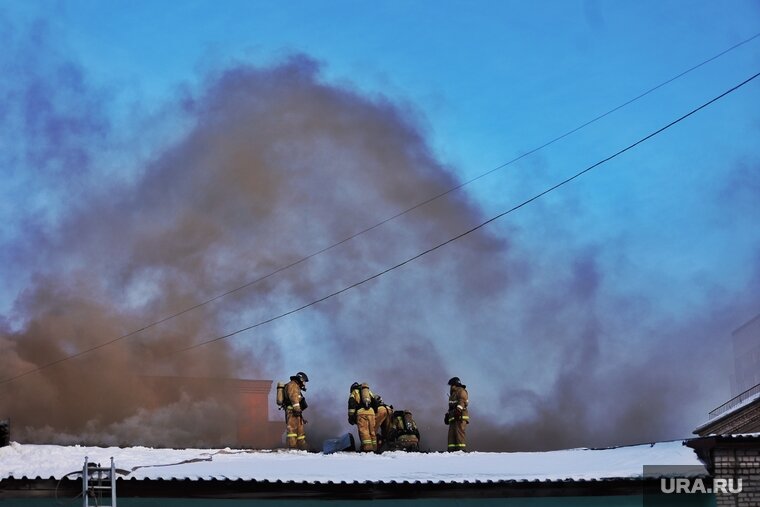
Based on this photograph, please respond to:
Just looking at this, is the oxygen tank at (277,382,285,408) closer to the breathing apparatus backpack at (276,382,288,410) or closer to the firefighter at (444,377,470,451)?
the breathing apparatus backpack at (276,382,288,410)

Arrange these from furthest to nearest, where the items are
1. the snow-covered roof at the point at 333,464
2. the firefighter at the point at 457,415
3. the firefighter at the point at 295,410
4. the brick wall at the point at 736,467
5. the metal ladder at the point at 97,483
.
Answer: the firefighter at the point at 457,415
the firefighter at the point at 295,410
the brick wall at the point at 736,467
the snow-covered roof at the point at 333,464
the metal ladder at the point at 97,483

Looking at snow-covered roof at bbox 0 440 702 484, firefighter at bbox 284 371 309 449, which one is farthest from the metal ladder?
firefighter at bbox 284 371 309 449

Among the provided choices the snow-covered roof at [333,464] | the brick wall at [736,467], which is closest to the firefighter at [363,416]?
the snow-covered roof at [333,464]

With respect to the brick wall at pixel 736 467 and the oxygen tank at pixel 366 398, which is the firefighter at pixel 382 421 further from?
the brick wall at pixel 736 467

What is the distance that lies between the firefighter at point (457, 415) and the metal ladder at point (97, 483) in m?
9.95

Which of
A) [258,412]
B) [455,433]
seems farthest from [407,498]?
[258,412]

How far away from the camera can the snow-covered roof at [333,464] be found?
674 inches

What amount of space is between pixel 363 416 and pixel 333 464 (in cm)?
445

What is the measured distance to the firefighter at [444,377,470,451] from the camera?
24.3 meters

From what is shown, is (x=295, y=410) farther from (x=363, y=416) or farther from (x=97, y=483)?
(x=97, y=483)

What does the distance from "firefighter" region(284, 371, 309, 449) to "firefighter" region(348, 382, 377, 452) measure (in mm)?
1092

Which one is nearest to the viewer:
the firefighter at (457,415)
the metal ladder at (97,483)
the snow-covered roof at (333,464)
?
the metal ladder at (97,483)

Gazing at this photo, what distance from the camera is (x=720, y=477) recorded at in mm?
17781

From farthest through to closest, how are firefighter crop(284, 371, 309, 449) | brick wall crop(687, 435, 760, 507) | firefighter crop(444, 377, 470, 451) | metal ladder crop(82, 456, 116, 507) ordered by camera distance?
firefighter crop(444, 377, 470, 451) → firefighter crop(284, 371, 309, 449) → brick wall crop(687, 435, 760, 507) → metal ladder crop(82, 456, 116, 507)
